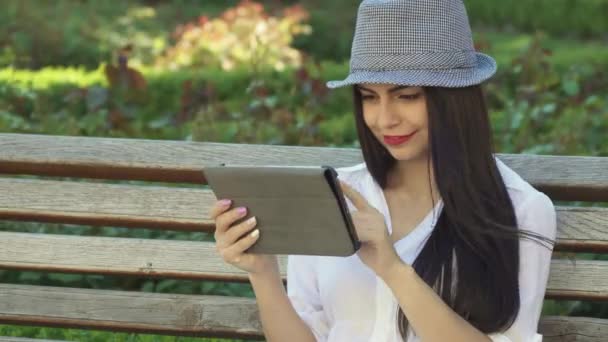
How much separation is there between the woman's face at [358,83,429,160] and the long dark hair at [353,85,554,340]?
3cm

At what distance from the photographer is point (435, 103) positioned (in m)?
2.78

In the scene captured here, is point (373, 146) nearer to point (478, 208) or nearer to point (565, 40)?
point (478, 208)

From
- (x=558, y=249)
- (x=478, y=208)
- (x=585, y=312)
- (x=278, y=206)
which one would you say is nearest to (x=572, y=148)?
(x=585, y=312)

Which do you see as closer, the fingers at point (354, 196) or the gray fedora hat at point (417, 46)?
the fingers at point (354, 196)

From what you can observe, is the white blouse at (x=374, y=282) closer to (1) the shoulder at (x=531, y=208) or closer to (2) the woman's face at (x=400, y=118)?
(1) the shoulder at (x=531, y=208)

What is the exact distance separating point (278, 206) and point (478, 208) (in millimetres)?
442

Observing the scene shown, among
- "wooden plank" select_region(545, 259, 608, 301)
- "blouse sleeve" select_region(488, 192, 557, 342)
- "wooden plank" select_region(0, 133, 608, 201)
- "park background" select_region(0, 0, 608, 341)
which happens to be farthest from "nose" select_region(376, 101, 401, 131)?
"park background" select_region(0, 0, 608, 341)

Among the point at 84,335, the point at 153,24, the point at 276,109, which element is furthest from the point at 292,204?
the point at 153,24

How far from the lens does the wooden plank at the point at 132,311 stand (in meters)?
3.38

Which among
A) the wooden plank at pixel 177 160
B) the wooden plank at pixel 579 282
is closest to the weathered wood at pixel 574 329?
the wooden plank at pixel 579 282

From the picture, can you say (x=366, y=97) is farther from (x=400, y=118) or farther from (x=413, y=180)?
(x=413, y=180)

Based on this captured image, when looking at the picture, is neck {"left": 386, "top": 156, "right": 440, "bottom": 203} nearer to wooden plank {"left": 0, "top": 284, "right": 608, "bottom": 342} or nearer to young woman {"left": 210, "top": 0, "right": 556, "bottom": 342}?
young woman {"left": 210, "top": 0, "right": 556, "bottom": 342}

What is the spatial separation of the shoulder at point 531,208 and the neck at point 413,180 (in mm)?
173

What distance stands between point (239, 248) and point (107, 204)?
778mm
